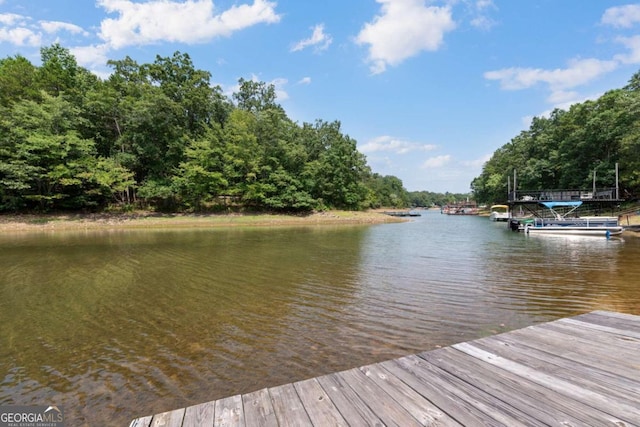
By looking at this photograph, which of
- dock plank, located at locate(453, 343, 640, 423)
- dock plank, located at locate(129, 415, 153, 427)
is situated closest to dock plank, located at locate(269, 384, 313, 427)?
dock plank, located at locate(129, 415, 153, 427)

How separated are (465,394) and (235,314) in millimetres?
5110

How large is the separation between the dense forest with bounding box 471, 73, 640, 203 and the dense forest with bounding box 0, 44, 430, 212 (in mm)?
29272

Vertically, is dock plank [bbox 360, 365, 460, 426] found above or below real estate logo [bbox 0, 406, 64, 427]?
above

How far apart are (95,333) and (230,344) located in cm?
266

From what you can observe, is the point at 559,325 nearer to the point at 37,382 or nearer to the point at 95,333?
the point at 37,382

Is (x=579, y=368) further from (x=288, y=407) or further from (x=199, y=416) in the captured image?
(x=199, y=416)

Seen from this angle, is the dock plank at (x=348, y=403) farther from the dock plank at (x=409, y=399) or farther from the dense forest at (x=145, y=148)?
the dense forest at (x=145, y=148)

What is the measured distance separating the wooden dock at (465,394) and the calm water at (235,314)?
5.46 ft

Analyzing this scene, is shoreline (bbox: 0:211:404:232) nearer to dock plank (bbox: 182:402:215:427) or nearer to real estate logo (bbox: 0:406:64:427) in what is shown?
real estate logo (bbox: 0:406:64:427)

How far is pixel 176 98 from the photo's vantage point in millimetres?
39469

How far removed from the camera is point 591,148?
122 feet

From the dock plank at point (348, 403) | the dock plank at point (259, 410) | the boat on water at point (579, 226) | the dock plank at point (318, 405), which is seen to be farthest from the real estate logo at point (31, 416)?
the boat on water at point (579, 226)

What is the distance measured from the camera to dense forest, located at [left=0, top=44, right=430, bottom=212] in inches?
1135

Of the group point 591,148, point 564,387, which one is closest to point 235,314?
point 564,387
